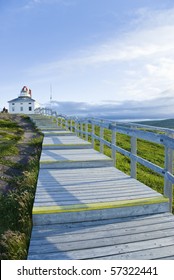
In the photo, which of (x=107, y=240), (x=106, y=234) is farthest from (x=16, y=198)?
(x=107, y=240)

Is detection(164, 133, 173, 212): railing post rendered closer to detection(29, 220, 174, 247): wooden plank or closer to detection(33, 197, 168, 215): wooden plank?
detection(33, 197, 168, 215): wooden plank

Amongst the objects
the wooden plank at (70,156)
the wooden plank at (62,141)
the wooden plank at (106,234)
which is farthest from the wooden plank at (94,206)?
the wooden plank at (62,141)

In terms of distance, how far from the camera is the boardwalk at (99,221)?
3842 mm

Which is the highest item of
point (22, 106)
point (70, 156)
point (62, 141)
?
point (22, 106)

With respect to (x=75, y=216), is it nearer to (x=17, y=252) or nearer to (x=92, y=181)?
(x=17, y=252)

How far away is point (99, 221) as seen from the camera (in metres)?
4.88

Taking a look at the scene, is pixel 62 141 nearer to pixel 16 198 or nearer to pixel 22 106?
pixel 16 198

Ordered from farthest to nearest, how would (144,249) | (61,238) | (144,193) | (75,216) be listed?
(144,193), (75,216), (61,238), (144,249)

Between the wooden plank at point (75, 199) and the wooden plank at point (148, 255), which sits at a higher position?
the wooden plank at point (75, 199)

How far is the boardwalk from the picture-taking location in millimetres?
3842

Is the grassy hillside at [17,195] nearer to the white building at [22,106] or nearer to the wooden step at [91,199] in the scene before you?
the wooden step at [91,199]
